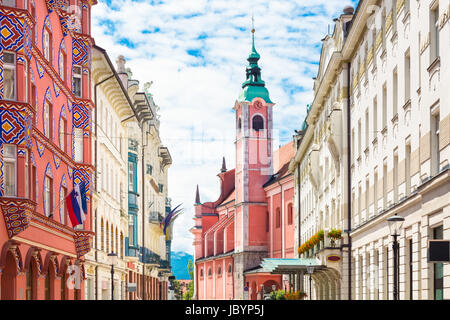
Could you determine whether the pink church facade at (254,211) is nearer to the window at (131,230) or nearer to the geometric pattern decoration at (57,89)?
the window at (131,230)

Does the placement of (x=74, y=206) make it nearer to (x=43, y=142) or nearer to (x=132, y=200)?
(x=43, y=142)

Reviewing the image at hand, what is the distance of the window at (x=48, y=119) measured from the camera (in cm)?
2794

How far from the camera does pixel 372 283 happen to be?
32.0 m

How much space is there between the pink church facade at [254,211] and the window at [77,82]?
5317 centimetres

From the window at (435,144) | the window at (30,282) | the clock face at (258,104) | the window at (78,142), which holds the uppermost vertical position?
the clock face at (258,104)

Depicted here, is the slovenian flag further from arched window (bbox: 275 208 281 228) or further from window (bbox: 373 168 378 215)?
arched window (bbox: 275 208 281 228)

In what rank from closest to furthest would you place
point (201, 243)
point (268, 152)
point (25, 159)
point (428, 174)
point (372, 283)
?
1. point (428, 174)
2. point (25, 159)
3. point (372, 283)
4. point (268, 152)
5. point (201, 243)

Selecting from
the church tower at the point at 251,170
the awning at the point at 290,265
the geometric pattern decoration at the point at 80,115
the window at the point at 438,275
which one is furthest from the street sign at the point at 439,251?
the church tower at the point at 251,170

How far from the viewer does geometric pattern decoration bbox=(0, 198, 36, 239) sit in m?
22.0

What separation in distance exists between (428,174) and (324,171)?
2657 cm

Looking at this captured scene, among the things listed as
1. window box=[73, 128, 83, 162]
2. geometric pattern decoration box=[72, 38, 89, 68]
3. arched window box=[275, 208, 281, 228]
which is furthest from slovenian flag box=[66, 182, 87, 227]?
arched window box=[275, 208, 281, 228]

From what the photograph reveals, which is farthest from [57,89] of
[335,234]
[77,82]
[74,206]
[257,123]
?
[257,123]
